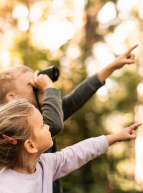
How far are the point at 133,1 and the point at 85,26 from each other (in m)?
1.24

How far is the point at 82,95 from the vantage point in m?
1.40

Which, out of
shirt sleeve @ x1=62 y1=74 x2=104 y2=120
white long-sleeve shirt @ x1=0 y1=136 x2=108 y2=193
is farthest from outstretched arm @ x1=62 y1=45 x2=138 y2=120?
white long-sleeve shirt @ x1=0 y1=136 x2=108 y2=193

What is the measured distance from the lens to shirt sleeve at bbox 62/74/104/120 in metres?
1.39

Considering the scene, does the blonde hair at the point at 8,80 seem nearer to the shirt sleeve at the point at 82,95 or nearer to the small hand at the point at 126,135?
the shirt sleeve at the point at 82,95

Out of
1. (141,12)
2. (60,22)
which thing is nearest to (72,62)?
(60,22)

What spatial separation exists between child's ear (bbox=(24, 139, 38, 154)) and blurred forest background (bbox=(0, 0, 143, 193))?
223 cm

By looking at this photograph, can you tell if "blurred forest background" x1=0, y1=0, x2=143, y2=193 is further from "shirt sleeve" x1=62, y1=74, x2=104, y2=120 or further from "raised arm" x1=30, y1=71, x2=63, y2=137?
"raised arm" x1=30, y1=71, x2=63, y2=137

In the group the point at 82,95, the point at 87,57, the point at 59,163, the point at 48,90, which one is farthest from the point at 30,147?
the point at 87,57

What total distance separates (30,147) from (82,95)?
2.03 ft

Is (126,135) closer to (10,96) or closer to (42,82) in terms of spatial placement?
(42,82)

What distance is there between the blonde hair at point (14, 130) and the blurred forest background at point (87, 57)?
2182mm

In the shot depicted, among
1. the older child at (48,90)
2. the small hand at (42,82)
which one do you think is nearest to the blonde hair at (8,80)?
the older child at (48,90)

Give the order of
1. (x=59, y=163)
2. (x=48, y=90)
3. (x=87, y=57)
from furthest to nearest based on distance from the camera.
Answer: (x=87, y=57) → (x=48, y=90) → (x=59, y=163)

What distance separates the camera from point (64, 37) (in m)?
3.37
